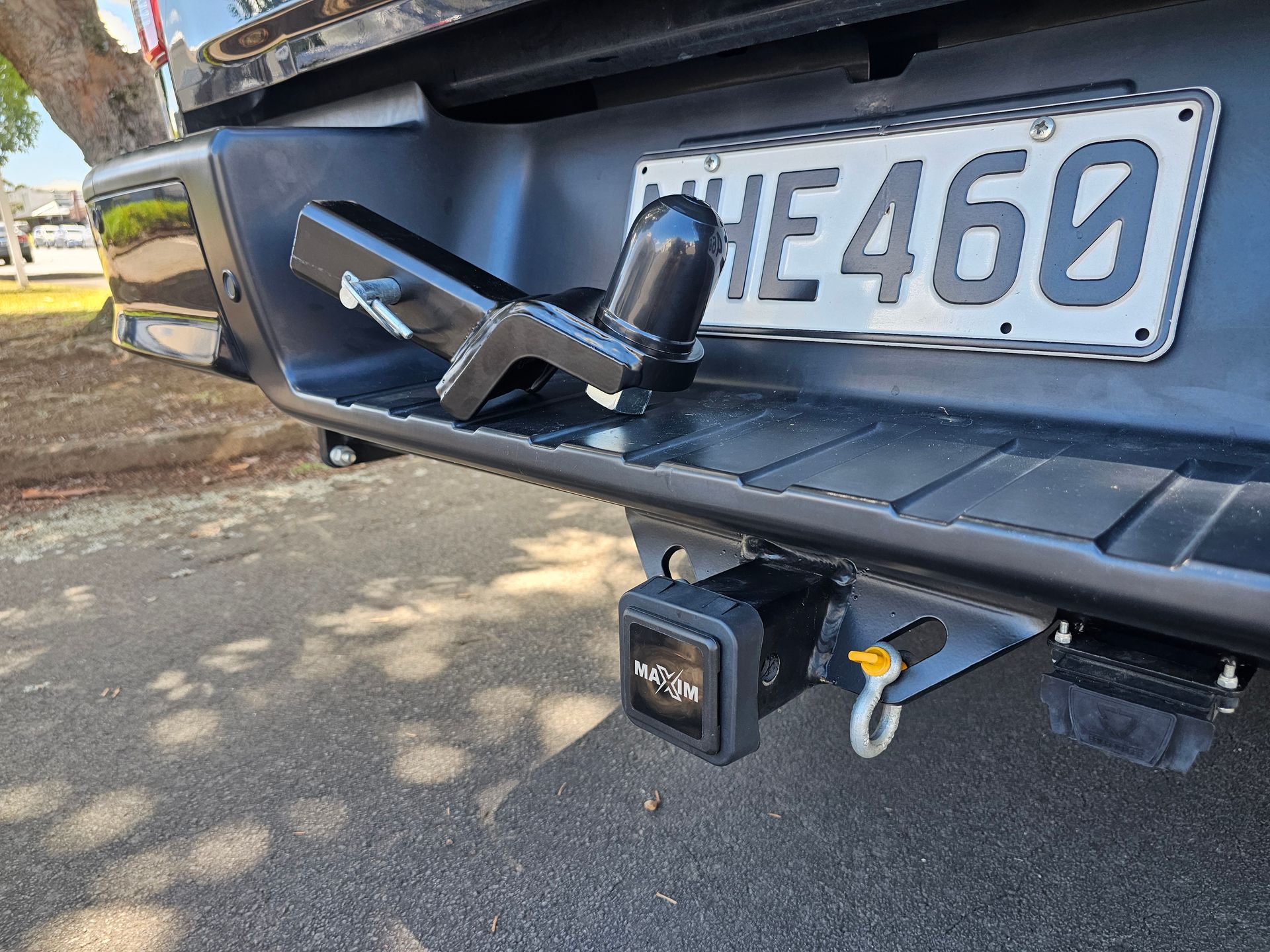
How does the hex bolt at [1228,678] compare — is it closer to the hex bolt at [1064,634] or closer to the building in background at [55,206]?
the hex bolt at [1064,634]

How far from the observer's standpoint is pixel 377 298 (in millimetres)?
1368

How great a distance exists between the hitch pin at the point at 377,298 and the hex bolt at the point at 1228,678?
3.73ft

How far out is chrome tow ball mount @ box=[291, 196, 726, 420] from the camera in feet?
3.81

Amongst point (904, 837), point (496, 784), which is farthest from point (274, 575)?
point (904, 837)

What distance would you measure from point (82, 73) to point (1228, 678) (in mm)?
6613

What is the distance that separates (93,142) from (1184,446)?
646 centimetres

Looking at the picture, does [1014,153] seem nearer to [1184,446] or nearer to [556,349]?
[1184,446]

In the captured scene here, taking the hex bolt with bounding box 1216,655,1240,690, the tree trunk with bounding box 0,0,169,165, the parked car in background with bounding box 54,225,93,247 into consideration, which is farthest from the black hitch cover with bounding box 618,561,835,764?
the parked car in background with bounding box 54,225,93,247

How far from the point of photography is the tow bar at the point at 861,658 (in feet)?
2.90

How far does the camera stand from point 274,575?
2.96 m

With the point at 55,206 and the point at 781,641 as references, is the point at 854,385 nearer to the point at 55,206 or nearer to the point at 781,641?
the point at 781,641

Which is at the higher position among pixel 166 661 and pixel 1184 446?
pixel 1184 446

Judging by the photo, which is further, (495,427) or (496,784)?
(496,784)

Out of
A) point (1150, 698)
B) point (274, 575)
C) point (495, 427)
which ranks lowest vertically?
point (274, 575)
